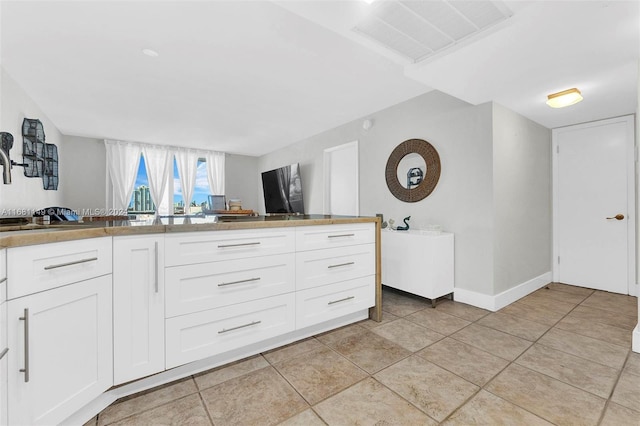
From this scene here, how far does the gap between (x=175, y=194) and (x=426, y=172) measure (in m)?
5.58

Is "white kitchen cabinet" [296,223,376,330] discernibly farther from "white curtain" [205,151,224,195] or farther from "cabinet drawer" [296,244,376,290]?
"white curtain" [205,151,224,195]

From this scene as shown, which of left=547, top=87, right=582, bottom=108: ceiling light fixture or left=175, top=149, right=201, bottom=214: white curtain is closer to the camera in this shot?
left=547, top=87, right=582, bottom=108: ceiling light fixture

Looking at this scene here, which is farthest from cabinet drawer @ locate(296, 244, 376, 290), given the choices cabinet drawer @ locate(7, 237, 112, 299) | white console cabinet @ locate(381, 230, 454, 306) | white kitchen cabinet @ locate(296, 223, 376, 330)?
cabinet drawer @ locate(7, 237, 112, 299)

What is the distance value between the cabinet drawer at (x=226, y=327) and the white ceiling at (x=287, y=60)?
5.89 ft

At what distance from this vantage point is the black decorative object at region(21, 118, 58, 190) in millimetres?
3240

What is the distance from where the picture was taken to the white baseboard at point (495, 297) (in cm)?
278

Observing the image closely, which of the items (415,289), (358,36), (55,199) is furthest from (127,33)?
(55,199)

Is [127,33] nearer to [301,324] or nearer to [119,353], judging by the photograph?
[119,353]

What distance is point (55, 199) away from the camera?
4.77 metres

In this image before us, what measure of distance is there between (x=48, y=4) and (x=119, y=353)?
235 cm

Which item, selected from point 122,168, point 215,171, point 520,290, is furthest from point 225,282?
point 215,171

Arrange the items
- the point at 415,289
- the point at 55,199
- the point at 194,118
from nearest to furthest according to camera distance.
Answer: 1. the point at 415,289
2. the point at 194,118
3. the point at 55,199

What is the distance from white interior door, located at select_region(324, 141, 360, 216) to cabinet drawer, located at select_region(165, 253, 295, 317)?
2.59m

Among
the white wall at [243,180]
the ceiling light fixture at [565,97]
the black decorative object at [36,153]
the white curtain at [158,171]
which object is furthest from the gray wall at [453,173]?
the white curtain at [158,171]
